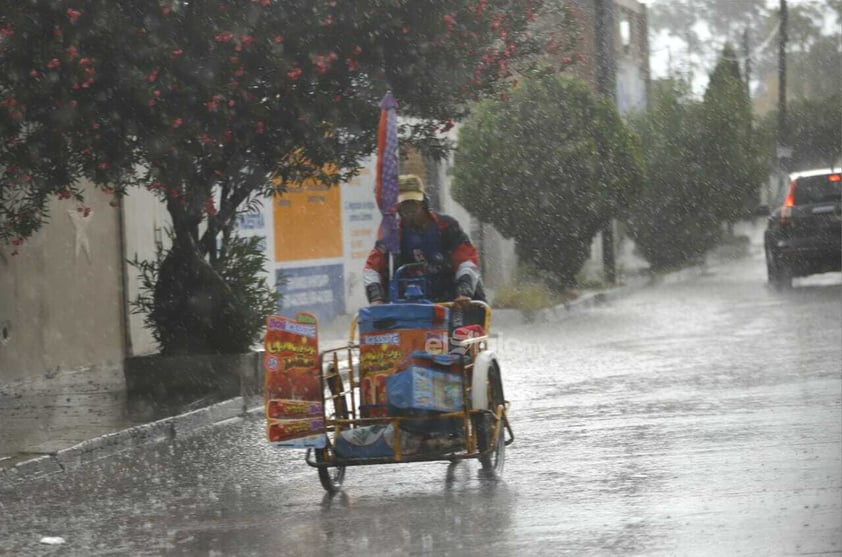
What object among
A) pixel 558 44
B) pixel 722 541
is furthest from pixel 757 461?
pixel 558 44

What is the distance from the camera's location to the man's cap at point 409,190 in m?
9.41

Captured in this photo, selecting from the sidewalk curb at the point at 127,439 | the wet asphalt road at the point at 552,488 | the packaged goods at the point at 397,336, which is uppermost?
A: the packaged goods at the point at 397,336

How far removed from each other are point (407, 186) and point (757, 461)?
2.61 metres

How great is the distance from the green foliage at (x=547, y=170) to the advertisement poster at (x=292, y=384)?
17.1m

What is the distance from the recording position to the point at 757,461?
877 centimetres

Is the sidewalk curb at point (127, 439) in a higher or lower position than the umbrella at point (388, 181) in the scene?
lower

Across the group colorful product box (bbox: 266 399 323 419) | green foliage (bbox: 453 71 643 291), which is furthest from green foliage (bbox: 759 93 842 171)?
colorful product box (bbox: 266 399 323 419)

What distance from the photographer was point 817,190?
2477 cm

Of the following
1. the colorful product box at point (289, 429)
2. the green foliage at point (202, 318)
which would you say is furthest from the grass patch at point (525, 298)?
the colorful product box at point (289, 429)

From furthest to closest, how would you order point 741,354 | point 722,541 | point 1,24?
point 741,354, point 1,24, point 722,541

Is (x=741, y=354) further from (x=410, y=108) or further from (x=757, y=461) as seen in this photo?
(x=757, y=461)

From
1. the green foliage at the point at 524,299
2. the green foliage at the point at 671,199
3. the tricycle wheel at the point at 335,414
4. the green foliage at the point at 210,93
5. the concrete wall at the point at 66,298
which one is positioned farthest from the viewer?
the green foliage at the point at 671,199

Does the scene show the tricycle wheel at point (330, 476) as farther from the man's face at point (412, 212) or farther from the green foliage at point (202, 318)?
the green foliage at point (202, 318)

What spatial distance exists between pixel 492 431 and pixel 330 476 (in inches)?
37.5
